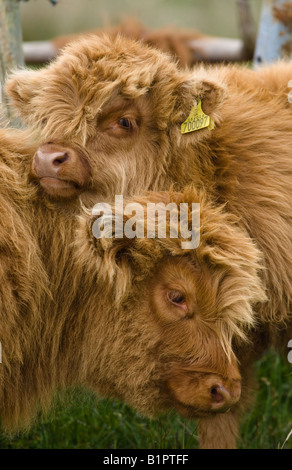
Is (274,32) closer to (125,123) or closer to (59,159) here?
(125,123)

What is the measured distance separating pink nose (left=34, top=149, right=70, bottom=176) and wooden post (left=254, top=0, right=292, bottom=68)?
2718 millimetres

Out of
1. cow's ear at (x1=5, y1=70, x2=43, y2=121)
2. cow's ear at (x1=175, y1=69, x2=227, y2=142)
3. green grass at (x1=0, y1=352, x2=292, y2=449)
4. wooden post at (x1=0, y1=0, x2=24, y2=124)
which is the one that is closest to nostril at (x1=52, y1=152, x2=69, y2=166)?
cow's ear at (x1=5, y1=70, x2=43, y2=121)

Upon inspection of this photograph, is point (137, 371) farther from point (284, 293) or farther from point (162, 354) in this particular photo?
point (284, 293)

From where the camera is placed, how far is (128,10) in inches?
516

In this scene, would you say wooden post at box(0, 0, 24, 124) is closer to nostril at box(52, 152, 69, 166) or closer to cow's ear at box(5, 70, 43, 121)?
cow's ear at box(5, 70, 43, 121)

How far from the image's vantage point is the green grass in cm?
465

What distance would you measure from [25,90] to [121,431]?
2.52 m

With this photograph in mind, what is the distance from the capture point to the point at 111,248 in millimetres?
3520

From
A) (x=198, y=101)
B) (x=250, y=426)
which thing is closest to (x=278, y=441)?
(x=250, y=426)

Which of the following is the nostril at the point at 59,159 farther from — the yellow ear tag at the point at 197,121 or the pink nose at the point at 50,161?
the yellow ear tag at the point at 197,121

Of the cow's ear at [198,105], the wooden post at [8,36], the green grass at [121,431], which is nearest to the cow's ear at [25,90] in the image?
the wooden post at [8,36]

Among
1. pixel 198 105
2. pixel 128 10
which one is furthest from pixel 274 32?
pixel 128 10
